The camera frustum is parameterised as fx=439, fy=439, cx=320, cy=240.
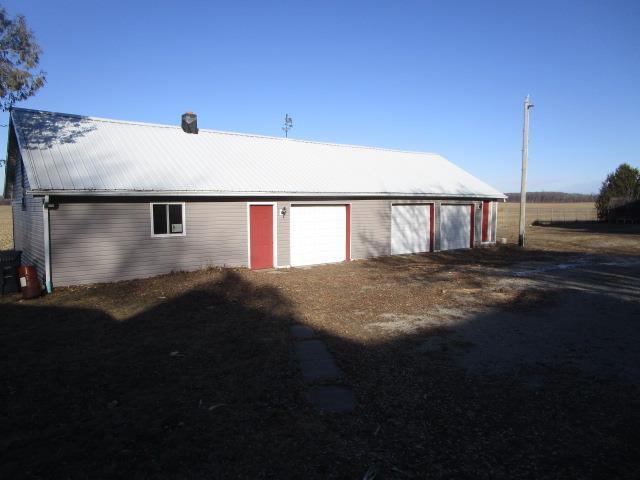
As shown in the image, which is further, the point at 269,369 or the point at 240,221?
the point at 240,221

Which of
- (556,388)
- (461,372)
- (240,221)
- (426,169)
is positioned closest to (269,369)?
(461,372)

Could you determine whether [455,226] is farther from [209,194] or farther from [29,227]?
[29,227]

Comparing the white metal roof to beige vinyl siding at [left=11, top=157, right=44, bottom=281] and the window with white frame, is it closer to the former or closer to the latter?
the window with white frame

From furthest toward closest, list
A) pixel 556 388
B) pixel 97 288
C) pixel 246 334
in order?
pixel 97 288
pixel 246 334
pixel 556 388

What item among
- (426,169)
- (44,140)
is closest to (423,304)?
(44,140)

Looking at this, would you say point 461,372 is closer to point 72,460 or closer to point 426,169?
point 72,460

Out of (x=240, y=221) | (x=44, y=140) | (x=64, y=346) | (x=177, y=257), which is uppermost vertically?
(x=44, y=140)

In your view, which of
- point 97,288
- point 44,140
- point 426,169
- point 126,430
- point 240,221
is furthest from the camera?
point 426,169

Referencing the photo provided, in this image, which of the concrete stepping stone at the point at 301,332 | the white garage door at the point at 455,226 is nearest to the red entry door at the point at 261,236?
the concrete stepping stone at the point at 301,332

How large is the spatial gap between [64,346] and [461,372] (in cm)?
605

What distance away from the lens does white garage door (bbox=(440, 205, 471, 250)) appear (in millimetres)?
20703

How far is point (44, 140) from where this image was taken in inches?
504

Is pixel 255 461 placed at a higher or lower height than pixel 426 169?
lower

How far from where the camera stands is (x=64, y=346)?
700 centimetres
